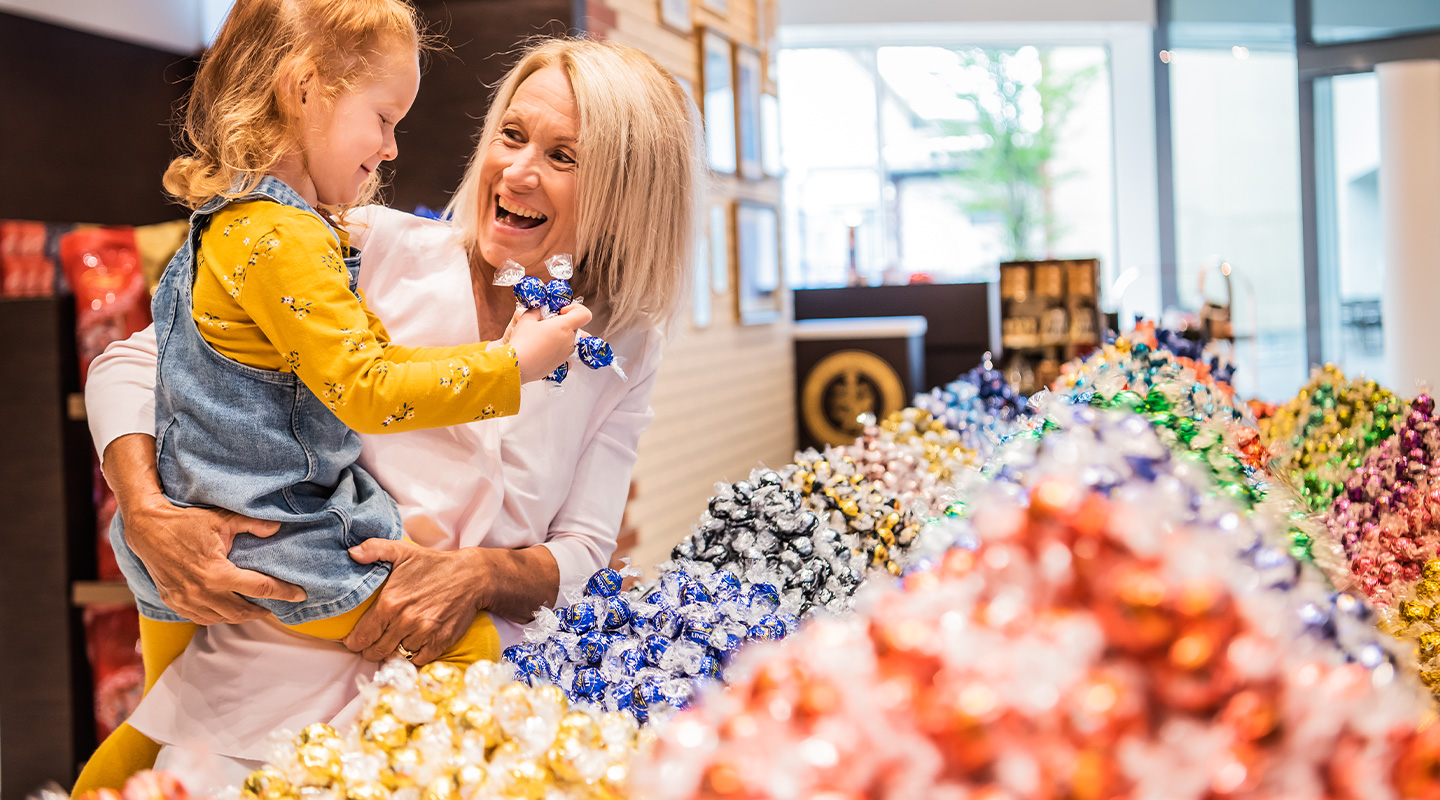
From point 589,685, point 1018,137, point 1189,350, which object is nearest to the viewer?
point 589,685


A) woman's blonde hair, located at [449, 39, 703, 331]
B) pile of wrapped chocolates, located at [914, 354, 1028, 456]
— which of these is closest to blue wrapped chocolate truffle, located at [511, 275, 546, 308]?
woman's blonde hair, located at [449, 39, 703, 331]

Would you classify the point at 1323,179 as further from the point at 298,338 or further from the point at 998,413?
the point at 298,338

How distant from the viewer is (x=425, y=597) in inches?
47.2

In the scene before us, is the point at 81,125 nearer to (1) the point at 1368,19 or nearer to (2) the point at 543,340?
(2) the point at 543,340

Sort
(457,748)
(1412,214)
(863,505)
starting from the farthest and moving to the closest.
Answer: (1412,214) < (863,505) < (457,748)

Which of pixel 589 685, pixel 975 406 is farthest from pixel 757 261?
pixel 589 685

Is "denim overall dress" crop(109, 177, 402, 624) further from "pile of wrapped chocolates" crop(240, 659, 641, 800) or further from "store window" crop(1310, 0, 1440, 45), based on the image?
"store window" crop(1310, 0, 1440, 45)

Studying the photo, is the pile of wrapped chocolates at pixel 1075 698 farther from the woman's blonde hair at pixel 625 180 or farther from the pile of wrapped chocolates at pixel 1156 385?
the woman's blonde hair at pixel 625 180

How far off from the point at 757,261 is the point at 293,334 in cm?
542

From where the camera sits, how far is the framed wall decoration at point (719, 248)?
555cm

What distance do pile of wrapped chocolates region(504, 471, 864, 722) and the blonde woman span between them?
0.23 meters

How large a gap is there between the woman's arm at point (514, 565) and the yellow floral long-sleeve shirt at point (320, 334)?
0.68 feet

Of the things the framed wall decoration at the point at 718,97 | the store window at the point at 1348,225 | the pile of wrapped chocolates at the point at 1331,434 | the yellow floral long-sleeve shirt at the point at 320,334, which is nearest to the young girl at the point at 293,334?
the yellow floral long-sleeve shirt at the point at 320,334

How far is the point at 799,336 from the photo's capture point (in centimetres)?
723
